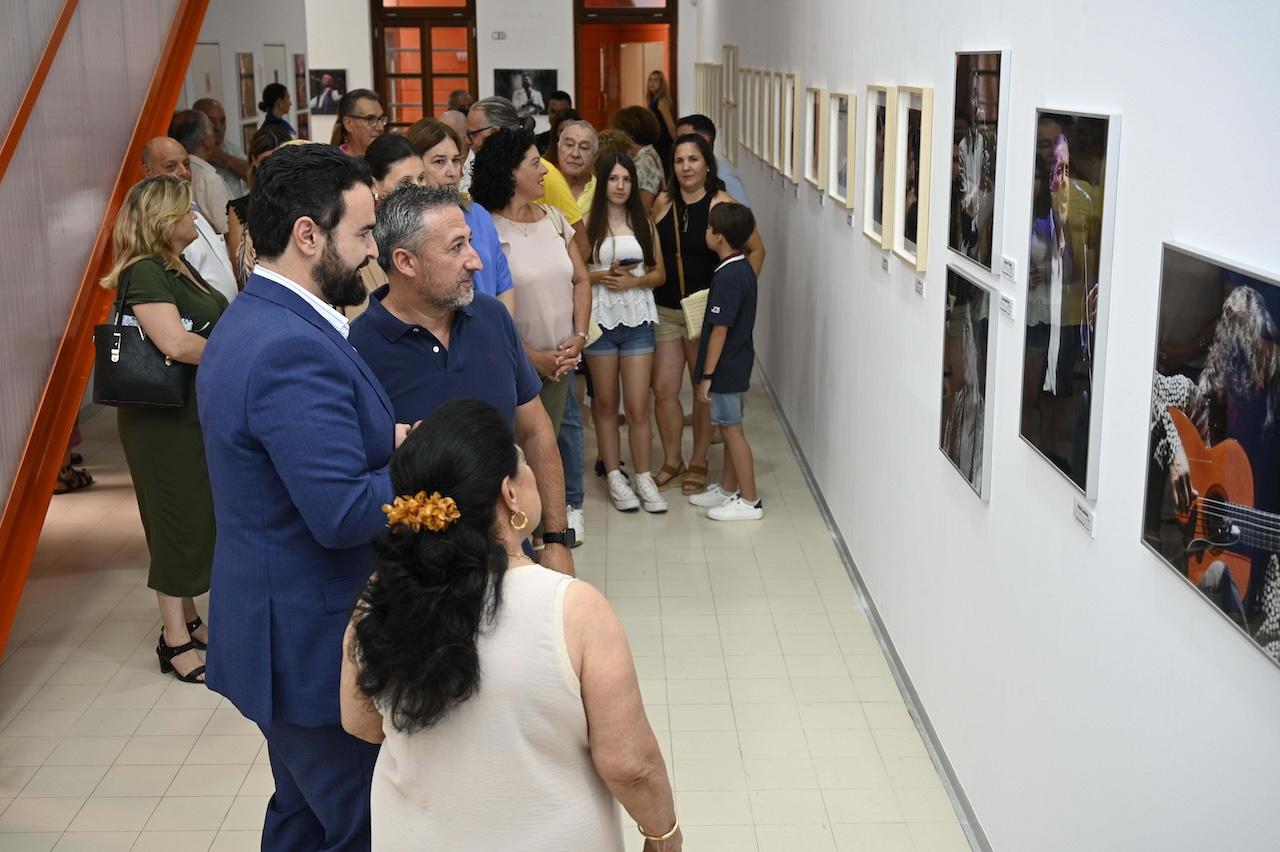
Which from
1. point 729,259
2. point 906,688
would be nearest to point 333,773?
point 906,688

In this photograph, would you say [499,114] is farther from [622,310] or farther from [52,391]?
[52,391]

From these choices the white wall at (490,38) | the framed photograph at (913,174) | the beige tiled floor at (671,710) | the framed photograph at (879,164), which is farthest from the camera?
the white wall at (490,38)

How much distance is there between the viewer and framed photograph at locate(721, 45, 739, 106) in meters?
12.9

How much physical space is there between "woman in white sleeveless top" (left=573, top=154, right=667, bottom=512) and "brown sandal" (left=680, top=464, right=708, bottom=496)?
26 cm

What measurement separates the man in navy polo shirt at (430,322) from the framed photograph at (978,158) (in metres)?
1.48

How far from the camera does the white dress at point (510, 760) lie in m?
2.16

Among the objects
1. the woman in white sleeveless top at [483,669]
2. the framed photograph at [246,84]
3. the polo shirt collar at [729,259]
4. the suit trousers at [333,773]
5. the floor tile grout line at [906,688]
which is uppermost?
the framed photograph at [246,84]

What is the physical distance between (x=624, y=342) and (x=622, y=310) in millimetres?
231

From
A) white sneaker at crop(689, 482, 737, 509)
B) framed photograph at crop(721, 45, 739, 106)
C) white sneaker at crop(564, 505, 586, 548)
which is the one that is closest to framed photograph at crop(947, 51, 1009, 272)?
white sneaker at crop(564, 505, 586, 548)

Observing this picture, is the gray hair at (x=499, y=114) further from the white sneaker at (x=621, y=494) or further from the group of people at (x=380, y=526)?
the white sneaker at (x=621, y=494)

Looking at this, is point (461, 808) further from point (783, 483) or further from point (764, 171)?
point (764, 171)

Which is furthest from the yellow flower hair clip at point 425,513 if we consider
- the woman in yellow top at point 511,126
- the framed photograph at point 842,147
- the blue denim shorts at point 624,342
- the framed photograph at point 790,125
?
the framed photograph at point 790,125

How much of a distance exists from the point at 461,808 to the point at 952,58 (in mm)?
3185

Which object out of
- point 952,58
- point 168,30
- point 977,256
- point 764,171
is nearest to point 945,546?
point 977,256
